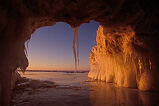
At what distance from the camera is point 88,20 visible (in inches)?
176

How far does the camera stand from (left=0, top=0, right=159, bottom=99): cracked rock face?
2746 mm

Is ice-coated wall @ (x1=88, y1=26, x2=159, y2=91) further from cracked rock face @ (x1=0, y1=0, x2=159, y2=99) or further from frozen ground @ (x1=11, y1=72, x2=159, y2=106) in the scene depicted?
frozen ground @ (x1=11, y1=72, x2=159, y2=106)

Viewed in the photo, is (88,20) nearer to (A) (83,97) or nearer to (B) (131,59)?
(A) (83,97)

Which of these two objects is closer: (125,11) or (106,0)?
(106,0)

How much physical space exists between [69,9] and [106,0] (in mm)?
1239

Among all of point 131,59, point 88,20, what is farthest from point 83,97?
point 131,59

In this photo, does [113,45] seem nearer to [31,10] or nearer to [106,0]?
[106,0]

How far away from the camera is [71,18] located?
13.2ft

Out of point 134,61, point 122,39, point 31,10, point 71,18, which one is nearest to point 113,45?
point 122,39

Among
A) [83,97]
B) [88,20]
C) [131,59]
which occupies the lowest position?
[83,97]

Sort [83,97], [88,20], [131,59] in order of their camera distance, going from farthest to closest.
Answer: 1. [131,59]
2. [83,97]
3. [88,20]

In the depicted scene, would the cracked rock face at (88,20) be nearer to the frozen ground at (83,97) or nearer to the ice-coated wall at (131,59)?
the ice-coated wall at (131,59)

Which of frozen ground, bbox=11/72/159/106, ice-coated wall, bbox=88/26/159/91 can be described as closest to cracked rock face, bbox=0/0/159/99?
ice-coated wall, bbox=88/26/159/91

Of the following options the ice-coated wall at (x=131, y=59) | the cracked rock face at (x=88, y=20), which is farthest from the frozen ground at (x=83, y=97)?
the cracked rock face at (x=88, y=20)
